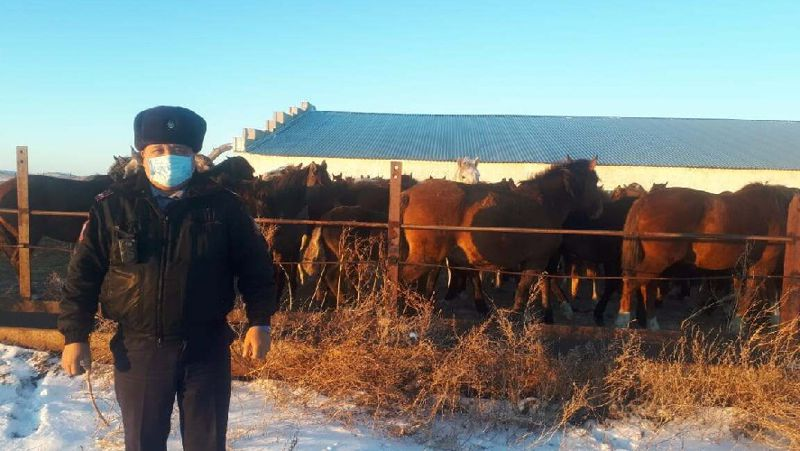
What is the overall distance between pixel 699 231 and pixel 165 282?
256 inches

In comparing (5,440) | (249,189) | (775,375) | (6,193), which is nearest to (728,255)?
(775,375)

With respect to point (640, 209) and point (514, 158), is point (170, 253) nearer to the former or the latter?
point (640, 209)

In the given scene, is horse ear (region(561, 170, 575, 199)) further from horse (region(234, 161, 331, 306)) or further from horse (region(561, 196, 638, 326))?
horse (region(234, 161, 331, 306))

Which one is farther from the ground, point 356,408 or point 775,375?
point 775,375

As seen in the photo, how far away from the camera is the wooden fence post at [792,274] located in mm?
5434

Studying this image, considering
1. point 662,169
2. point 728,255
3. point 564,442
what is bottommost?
point 564,442

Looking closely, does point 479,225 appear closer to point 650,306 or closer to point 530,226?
point 530,226

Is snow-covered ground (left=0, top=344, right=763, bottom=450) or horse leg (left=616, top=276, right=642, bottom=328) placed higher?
horse leg (left=616, top=276, right=642, bottom=328)

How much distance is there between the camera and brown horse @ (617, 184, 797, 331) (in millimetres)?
6762

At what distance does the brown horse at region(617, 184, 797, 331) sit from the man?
5551 millimetres

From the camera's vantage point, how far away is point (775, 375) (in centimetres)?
431

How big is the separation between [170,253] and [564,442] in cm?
301

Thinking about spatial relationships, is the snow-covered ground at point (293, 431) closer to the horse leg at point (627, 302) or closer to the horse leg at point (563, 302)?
the horse leg at point (627, 302)

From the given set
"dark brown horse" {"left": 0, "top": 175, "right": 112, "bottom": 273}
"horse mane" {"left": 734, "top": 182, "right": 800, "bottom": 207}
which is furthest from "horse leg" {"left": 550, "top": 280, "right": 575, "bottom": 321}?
"dark brown horse" {"left": 0, "top": 175, "right": 112, "bottom": 273}
